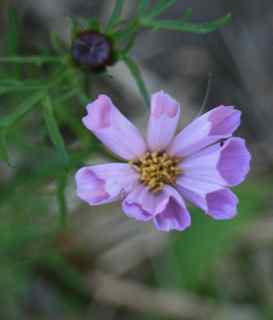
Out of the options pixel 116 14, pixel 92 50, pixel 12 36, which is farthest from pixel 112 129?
pixel 12 36

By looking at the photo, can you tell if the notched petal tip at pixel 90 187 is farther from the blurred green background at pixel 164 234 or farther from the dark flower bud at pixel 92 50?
the blurred green background at pixel 164 234

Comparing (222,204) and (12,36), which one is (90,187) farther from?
(12,36)

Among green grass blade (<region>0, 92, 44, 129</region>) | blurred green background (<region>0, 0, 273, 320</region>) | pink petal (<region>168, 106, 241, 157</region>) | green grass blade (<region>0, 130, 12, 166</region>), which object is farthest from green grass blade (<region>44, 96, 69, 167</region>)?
blurred green background (<region>0, 0, 273, 320</region>)

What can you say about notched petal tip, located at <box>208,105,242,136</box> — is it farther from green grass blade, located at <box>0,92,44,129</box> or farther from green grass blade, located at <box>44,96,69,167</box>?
green grass blade, located at <box>0,92,44,129</box>

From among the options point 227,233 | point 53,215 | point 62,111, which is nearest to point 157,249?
point 227,233

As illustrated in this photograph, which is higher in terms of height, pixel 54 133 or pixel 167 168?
pixel 54 133

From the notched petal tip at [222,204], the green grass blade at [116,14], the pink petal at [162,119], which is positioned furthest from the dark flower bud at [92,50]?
the notched petal tip at [222,204]
